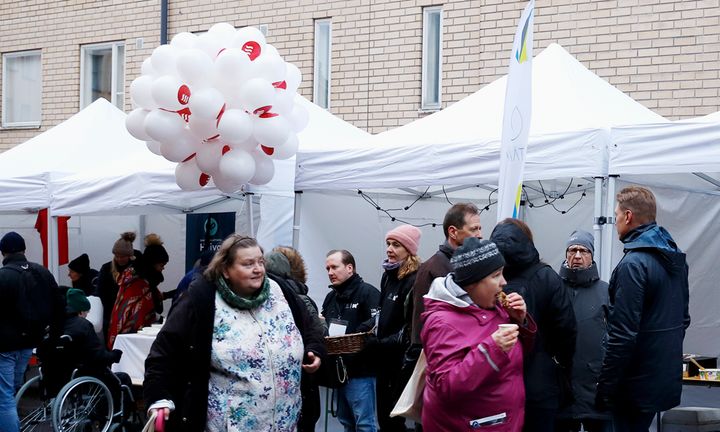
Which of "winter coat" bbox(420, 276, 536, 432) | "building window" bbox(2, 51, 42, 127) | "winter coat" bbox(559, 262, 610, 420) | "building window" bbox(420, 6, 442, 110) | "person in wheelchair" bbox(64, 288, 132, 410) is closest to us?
"winter coat" bbox(420, 276, 536, 432)

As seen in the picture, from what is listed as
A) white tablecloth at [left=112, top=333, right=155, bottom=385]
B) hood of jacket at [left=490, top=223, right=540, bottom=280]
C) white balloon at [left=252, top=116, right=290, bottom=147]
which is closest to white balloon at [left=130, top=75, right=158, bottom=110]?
white balloon at [left=252, top=116, right=290, bottom=147]

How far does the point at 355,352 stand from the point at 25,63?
38.6ft

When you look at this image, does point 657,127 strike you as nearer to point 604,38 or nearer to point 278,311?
point 278,311

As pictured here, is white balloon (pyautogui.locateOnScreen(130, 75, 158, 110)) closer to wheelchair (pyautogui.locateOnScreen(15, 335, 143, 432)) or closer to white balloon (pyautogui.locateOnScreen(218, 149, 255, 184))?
white balloon (pyautogui.locateOnScreen(218, 149, 255, 184))

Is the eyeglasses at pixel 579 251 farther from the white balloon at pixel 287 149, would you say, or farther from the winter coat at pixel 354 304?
the white balloon at pixel 287 149

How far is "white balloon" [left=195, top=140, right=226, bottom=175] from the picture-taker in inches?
277

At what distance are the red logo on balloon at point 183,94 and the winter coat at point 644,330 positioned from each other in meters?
3.47

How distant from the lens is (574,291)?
18.3 ft

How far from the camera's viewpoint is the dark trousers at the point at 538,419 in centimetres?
420

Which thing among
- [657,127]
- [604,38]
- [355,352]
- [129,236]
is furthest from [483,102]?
[129,236]

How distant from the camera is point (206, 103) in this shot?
6.69 m

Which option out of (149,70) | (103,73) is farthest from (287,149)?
(103,73)

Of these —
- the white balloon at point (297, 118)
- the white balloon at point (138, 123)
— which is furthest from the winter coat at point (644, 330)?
the white balloon at point (138, 123)

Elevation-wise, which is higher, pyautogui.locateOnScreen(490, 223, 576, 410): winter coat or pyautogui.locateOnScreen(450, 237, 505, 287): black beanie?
pyautogui.locateOnScreen(450, 237, 505, 287): black beanie
